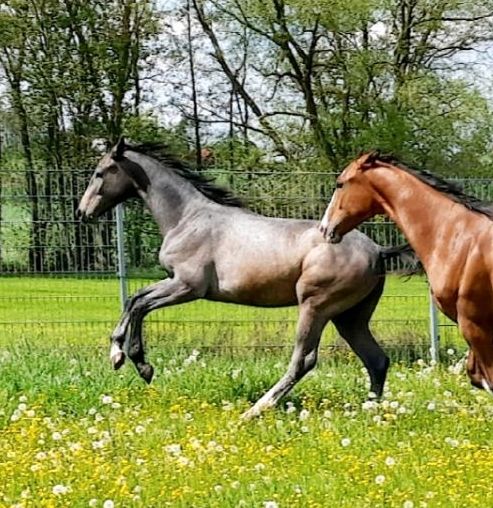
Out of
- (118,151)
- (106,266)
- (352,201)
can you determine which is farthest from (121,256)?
(352,201)

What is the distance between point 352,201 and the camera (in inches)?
297

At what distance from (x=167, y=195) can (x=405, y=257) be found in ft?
7.08

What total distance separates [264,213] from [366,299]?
3313 millimetres

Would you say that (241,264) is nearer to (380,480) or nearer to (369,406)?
(369,406)

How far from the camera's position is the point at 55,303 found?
456 inches

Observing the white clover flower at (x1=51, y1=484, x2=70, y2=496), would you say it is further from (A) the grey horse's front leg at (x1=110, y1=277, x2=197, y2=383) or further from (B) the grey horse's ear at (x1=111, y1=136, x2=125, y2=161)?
(B) the grey horse's ear at (x1=111, y1=136, x2=125, y2=161)

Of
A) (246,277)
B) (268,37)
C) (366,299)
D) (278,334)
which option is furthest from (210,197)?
(268,37)

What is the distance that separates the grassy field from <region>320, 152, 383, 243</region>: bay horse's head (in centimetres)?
139

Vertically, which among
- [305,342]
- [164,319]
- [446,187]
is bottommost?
[164,319]

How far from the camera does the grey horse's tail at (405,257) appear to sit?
8.33 m

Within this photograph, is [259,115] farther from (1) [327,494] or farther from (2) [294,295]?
(1) [327,494]

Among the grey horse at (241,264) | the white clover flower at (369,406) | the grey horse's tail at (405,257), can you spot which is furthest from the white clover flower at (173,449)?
the grey horse's tail at (405,257)

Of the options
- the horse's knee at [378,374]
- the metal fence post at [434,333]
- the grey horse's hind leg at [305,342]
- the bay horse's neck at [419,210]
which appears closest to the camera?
the bay horse's neck at [419,210]

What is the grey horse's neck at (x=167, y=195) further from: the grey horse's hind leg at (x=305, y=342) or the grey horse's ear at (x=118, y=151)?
the grey horse's hind leg at (x=305, y=342)
